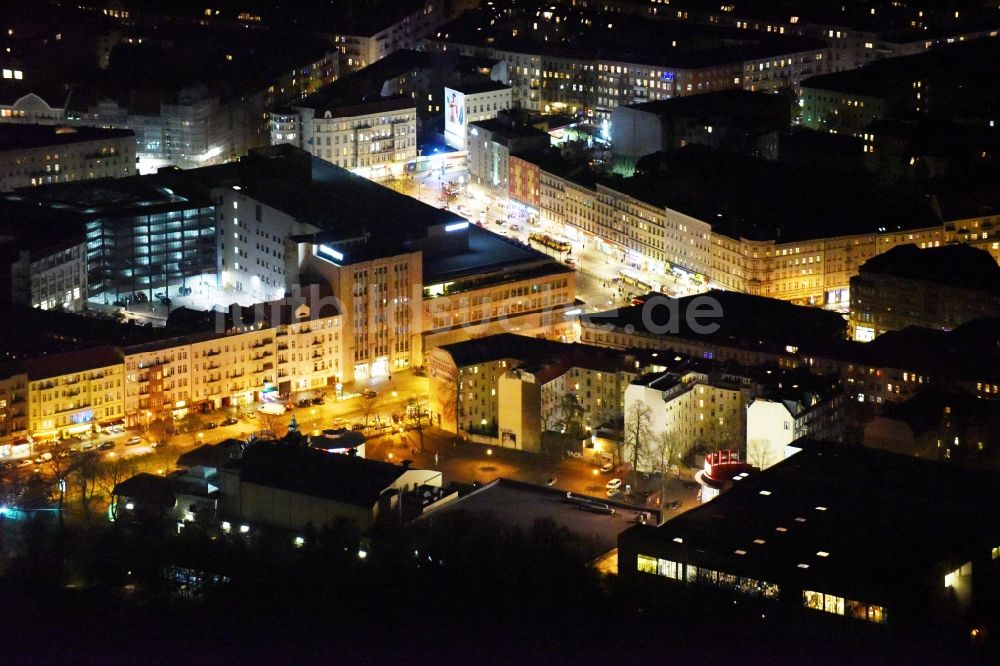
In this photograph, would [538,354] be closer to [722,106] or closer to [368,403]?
[368,403]

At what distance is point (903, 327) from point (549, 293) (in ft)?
21.0

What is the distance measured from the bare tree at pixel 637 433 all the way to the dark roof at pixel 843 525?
118 inches

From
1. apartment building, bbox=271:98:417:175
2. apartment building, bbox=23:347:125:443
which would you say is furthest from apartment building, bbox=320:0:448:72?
apartment building, bbox=23:347:125:443

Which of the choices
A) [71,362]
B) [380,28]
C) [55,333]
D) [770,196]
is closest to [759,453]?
[71,362]

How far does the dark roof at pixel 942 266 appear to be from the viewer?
50906 mm

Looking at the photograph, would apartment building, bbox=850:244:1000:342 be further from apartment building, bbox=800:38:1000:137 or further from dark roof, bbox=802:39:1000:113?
dark roof, bbox=802:39:1000:113

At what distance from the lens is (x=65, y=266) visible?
2016 inches

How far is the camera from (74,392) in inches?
1784

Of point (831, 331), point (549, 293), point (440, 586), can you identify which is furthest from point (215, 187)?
point (440, 586)

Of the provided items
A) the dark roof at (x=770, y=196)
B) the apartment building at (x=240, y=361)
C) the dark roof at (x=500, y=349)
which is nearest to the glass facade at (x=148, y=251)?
the apartment building at (x=240, y=361)

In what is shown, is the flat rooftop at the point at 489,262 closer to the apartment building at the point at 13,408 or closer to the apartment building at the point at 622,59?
the apartment building at the point at 13,408

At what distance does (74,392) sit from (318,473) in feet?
19.6

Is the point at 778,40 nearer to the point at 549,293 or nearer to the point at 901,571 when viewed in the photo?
the point at 549,293

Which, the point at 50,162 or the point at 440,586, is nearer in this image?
the point at 440,586
